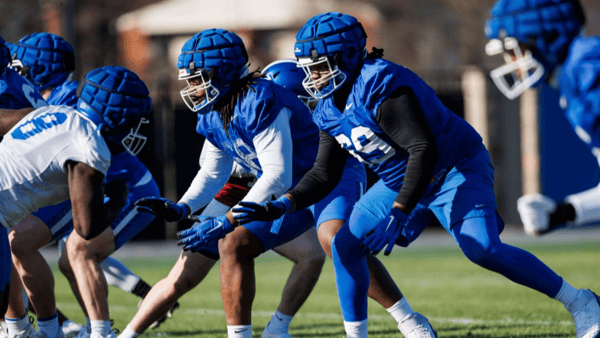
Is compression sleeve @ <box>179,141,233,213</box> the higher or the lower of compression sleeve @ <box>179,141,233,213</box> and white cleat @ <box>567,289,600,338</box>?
the higher

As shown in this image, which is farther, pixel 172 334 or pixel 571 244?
pixel 571 244

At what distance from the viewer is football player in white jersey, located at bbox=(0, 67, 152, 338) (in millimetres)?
4430

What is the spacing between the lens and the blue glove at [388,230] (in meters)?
4.41

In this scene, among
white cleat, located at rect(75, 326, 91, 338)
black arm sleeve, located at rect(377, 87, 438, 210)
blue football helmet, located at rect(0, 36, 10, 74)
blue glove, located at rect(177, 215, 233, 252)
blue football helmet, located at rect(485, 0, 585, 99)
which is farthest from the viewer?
white cleat, located at rect(75, 326, 91, 338)

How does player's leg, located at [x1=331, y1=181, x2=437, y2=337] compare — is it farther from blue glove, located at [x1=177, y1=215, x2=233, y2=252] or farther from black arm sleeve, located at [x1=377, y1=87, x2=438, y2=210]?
blue glove, located at [x1=177, y1=215, x2=233, y2=252]

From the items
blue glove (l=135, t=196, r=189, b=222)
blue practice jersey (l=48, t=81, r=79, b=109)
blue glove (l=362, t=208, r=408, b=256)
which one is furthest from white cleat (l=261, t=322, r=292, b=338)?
blue practice jersey (l=48, t=81, r=79, b=109)

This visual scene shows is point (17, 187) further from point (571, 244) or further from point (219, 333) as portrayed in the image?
point (571, 244)

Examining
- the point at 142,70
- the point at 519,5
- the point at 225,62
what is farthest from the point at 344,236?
the point at 142,70

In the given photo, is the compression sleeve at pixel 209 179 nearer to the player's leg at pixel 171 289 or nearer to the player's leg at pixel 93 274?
the player's leg at pixel 171 289

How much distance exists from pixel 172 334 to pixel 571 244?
28.1ft

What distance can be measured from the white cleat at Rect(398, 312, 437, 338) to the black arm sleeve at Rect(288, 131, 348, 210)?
79 cm

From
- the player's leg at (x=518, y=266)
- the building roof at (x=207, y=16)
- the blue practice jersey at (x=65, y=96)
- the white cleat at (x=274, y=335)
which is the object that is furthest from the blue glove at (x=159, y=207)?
the building roof at (x=207, y=16)

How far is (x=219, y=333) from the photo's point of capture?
623 cm

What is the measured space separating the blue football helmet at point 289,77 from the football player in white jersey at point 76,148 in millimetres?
1079
